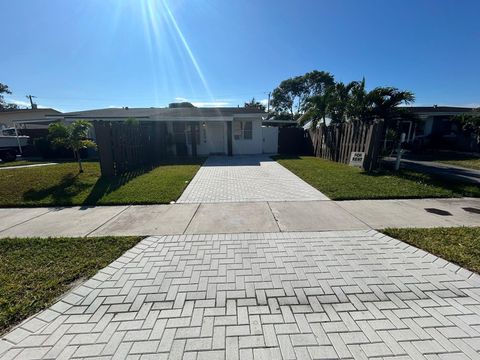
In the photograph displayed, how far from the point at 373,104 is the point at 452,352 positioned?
10199 mm

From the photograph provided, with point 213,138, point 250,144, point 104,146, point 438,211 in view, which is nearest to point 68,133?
point 104,146

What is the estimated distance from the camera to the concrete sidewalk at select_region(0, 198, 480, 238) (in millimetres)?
4113

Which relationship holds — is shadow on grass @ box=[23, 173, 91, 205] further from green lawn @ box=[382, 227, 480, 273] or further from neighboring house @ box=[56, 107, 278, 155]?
neighboring house @ box=[56, 107, 278, 155]

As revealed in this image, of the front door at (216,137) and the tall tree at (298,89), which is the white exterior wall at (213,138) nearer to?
the front door at (216,137)

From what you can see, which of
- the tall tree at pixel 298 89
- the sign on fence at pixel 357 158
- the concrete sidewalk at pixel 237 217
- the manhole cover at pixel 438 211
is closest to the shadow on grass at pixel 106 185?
the concrete sidewalk at pixel 237 217

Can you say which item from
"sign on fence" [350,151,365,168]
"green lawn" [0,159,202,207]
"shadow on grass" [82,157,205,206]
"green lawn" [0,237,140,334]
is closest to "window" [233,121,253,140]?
"sign on fence" [350,151,365,168]

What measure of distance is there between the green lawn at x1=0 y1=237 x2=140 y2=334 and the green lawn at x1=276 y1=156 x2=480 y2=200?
203 inches

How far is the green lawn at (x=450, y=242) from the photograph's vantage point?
306 centimetres

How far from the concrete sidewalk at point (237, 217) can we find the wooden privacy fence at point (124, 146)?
340 centimetres

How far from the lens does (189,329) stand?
2037 millimetres

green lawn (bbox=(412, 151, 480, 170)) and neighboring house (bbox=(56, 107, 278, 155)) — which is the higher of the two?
neighboring house (bbox=(56, 107, 278, 155))

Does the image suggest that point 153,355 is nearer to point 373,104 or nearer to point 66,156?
point 373,104

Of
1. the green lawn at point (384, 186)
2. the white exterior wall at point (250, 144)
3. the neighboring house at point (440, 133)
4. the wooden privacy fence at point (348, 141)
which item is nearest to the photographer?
the green lawn at point (384, 186)

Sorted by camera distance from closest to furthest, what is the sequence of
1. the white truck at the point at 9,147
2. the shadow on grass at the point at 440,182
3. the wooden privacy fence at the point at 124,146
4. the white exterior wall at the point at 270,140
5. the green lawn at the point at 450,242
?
the green lawn at the point at 450,242
the shadow on grass at the point at 440,182
the wooden privacy fence at the point at 124,146
the white truck at the point at 9,147
the white exterior wall at the point at 270,140
